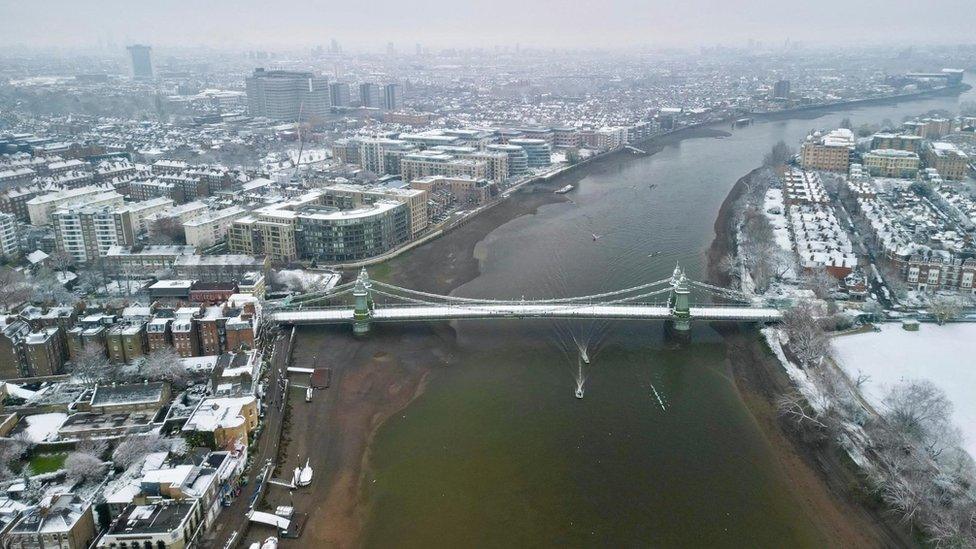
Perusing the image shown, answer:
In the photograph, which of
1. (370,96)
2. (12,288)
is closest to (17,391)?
(12,288)

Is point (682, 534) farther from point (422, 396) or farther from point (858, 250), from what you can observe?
point (858, 250)

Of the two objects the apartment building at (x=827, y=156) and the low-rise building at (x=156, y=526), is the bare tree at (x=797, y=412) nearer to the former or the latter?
the low-rise building at (x=156, y=526)

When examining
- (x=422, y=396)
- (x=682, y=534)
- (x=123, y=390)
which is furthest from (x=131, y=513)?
(x=682, y=534)

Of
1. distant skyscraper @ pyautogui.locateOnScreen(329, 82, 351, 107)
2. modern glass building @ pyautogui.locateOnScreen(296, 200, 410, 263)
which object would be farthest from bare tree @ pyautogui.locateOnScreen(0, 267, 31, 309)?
distant skyscraper @ pyautogui.locateOnScreen(329, 82, 351, 107)

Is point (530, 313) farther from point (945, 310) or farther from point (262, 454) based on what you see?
point (945, 310)

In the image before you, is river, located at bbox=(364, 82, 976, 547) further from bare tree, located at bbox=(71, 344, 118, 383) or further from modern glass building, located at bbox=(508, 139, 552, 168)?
modern glass building, located at bbox=(508, 139, 552, 168)
